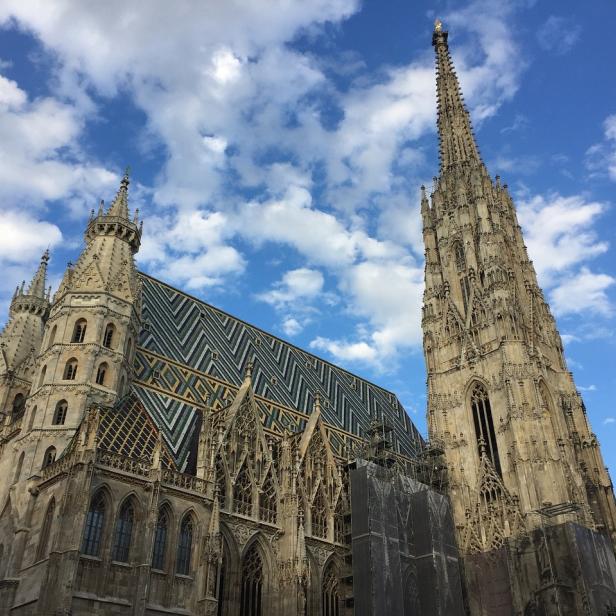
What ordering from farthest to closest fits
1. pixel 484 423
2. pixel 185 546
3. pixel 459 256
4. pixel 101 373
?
pixel 459 256, pixel 484 423, pixel 101 373, pixel 185 546

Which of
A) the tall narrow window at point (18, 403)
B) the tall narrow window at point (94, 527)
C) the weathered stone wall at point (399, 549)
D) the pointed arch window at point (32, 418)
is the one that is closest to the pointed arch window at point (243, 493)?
the weathered stone wall at point (399, 549)

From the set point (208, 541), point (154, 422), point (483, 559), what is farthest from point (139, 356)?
point (483, 559)

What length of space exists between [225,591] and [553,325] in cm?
2974

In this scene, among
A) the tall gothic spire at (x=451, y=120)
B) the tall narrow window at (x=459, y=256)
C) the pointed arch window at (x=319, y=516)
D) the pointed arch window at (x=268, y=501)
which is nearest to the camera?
the pointed arch window at (x=268, y=501)

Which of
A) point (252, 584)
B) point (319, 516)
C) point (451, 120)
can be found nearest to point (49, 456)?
point (252, 584)

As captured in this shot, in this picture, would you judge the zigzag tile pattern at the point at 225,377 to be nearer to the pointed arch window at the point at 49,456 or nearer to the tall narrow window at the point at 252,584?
the pointed arch window at the point at 49,456

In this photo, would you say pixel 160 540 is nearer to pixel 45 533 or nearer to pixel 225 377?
pixel 45 533

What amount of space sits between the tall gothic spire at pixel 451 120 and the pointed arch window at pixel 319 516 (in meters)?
30.3

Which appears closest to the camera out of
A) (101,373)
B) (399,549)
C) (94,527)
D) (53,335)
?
(94,527)

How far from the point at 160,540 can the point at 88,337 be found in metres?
9.97

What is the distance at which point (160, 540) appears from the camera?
81.1 feet

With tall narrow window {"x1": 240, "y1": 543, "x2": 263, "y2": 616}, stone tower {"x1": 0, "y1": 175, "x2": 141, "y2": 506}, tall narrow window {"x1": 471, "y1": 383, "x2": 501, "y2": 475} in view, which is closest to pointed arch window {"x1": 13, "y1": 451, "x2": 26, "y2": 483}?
stone tower {"x1": 0, "y1": 175, "x2": 141, "y2": 506}

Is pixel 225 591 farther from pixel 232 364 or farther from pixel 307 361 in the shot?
pixel 307 361

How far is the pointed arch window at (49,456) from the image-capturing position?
26047 mm
